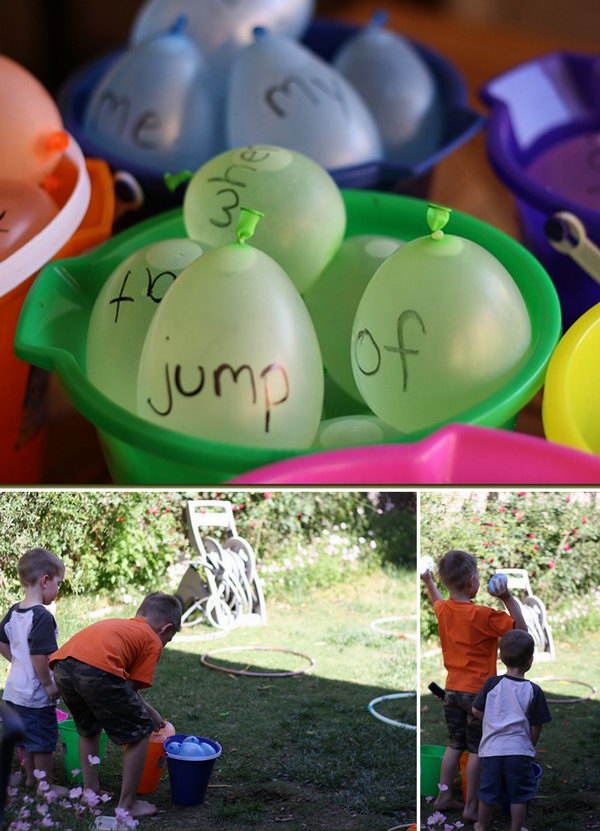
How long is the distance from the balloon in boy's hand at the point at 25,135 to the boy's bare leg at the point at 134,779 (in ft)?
1.10

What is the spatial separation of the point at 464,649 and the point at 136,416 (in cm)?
16

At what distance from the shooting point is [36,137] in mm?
563

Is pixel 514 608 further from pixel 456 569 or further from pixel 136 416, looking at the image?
pixel 136 416

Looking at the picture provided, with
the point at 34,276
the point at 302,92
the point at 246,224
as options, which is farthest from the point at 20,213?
the point at 302,92

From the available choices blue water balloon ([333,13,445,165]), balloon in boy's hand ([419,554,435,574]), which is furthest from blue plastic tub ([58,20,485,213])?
balloon in boy's hand ([419,554,435,574])

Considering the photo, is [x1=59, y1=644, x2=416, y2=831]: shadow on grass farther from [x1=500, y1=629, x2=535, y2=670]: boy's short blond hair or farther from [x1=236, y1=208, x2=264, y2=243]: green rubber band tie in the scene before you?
[x1=236, y1=208, x2=264, y2=243]: green rubber band tie

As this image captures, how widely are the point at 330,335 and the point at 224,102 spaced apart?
33cm

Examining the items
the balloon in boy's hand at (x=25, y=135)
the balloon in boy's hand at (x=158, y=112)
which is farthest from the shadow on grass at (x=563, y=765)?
the balloon in boy's hand at (x=158, y=112)

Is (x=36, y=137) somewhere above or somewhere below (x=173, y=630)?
above

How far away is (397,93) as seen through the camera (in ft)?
2.56

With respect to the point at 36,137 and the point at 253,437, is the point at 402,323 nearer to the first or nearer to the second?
the point at 253,437

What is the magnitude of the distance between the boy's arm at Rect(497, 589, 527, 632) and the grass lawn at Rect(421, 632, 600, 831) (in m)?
0.02

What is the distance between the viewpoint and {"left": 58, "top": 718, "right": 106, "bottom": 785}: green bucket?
36 cm

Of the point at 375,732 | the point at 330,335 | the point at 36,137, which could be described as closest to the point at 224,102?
the point at 36,137
